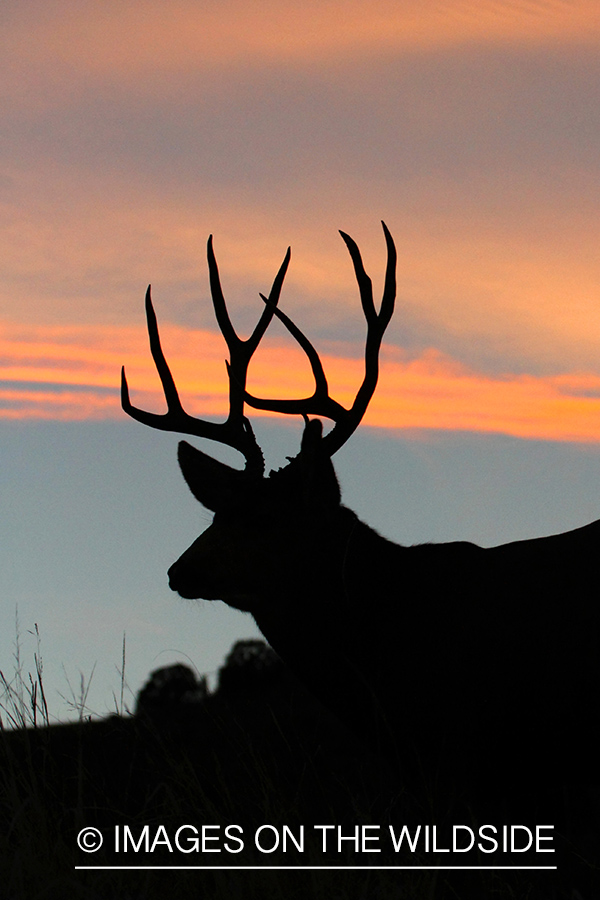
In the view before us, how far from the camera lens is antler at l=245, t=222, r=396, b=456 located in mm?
6301

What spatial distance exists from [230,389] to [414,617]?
1905 millimetres

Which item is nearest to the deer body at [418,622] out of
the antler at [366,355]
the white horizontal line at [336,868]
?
the antler at [366,355]

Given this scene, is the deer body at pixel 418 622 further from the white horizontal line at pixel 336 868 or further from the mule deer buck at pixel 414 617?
the white horizontal line at pixel 336 868

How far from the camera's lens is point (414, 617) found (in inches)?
226

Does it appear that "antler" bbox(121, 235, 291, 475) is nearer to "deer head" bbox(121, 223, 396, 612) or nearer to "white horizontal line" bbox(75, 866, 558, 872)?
"deer head" bbox(121, 223, 396, 612)

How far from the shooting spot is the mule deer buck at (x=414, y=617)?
17.6ft

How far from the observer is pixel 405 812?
5.48 meters

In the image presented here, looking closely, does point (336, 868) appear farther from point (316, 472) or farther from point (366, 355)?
point (366, 355)

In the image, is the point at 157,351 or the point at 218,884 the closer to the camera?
the point at 218,884

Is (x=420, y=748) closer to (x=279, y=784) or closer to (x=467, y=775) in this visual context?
(x=467, y=775)

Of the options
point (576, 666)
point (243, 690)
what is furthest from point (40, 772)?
point (243, 690)

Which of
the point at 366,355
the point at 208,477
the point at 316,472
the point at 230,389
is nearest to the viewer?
the point at 316,472

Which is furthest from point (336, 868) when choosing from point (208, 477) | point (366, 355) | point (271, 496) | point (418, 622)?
point (366, 355)

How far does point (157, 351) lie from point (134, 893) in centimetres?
331
